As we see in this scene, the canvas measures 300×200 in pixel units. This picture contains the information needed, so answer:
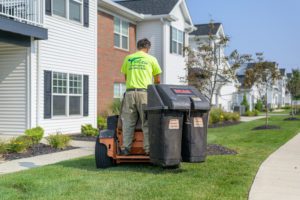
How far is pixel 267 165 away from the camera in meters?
8.52

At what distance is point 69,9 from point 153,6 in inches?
351

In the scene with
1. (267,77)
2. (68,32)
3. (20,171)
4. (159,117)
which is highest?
(68,32)

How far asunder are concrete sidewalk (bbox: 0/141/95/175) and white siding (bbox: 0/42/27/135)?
2.88m

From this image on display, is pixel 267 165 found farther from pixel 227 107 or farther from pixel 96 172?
pixel 227 107

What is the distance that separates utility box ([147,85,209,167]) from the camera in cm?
672

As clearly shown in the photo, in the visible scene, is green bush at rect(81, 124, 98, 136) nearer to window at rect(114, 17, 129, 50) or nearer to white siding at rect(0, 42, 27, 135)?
white siding at rect(0, 42, 27, 135)

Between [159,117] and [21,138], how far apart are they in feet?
17.9

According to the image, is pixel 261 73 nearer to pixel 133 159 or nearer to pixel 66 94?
pixel 66 94

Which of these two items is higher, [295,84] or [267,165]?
[295,84]

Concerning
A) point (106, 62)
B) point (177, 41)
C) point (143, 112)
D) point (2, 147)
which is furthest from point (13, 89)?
point (177, 41)

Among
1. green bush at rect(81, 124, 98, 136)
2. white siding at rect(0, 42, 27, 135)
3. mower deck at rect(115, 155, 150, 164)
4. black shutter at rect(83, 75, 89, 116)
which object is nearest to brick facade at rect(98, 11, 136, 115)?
black shutter at rect(83, 75, 89, 116)

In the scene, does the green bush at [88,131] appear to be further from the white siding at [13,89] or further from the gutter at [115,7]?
the gutter at [115,7]

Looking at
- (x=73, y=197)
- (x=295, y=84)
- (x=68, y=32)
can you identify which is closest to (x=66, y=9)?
(x=68, y=32)

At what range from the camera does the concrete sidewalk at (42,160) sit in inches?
329
